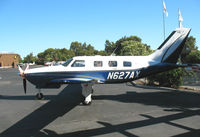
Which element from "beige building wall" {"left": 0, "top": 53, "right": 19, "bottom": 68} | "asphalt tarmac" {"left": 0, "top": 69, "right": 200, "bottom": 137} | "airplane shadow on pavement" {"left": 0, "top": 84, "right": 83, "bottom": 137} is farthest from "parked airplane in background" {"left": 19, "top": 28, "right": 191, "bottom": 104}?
"beige building wall" {"left": 0, "top": 53, "right": 19, "bottom": 68}

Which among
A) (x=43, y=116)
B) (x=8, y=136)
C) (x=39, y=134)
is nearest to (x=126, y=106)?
(x=43, y=116)

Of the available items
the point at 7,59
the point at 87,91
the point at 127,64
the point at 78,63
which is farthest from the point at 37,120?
the point at 7,59

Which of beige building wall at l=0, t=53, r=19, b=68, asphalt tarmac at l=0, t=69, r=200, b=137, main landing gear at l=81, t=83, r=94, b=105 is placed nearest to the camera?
asphalt tarmac at l=0, t=69, r=200, b=137

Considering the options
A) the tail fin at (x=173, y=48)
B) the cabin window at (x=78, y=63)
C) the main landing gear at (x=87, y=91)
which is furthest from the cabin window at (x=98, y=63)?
the tail fin at (x=173, y=48)

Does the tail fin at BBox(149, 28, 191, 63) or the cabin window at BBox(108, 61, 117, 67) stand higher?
the tail fin at BBox(149, 28, 191, 63)

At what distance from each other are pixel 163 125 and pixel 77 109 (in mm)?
4484

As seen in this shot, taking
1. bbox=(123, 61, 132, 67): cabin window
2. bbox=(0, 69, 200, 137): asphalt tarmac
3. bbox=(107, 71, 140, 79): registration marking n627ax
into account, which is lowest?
bbox=(0, 69, 200, 137): asphalt tarmac

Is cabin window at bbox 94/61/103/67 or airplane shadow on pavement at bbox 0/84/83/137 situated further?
cabin window at bbox 94/61/103/67

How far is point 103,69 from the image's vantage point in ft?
32.9

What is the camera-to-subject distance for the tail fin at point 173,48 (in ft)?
36.9

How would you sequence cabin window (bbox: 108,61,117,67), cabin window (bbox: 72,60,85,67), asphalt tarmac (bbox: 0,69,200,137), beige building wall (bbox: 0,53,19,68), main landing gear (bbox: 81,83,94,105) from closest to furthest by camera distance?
asphalt tarmac (bbox: 0,69,200,137) → main landing gear (bbox: 81,83,94,105) → cabin window (bbox: 72,60,85,67) → cabin window (bbox: 108,61,117,67) → beige building wall (bbox: 0,53,19,68)

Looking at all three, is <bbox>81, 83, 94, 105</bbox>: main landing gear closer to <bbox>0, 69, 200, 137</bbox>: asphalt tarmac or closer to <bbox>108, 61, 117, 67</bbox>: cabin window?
<bbox>0, 69, 200, 137</bbox>: asphalt tarmac

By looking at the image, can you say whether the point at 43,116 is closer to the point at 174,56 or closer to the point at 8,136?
the point at 8,136

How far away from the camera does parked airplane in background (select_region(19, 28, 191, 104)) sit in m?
9.31
